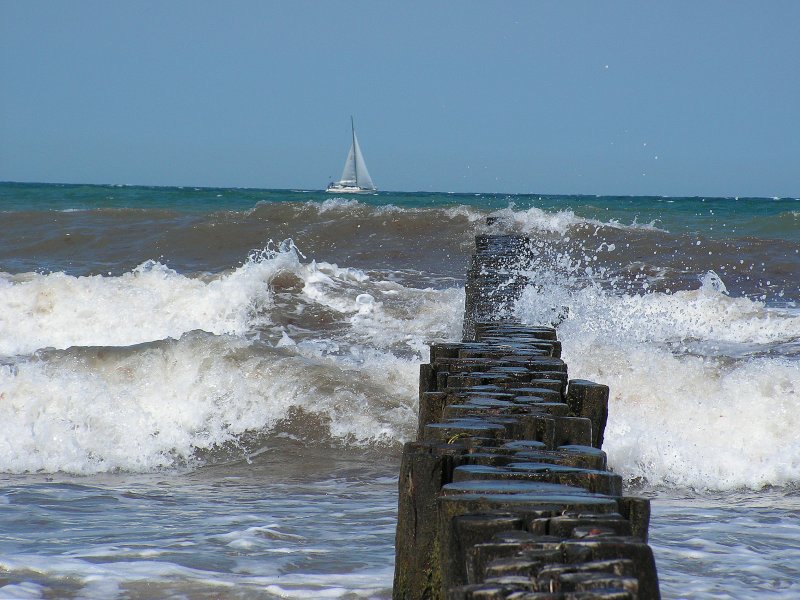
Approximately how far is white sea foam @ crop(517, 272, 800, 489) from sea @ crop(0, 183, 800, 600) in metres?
0.02

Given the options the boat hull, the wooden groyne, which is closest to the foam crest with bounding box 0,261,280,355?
the wooden groyne

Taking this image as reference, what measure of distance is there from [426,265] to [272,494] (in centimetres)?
982

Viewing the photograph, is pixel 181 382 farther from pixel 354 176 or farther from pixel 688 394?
pixel 354 176

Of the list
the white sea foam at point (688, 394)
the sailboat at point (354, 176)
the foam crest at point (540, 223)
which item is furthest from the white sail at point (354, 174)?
the white sea foam at point (688, 394)

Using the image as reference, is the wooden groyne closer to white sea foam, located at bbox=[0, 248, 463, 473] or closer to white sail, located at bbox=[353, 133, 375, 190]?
white sea foam, located at bbox=[0, 248, 463, 473]

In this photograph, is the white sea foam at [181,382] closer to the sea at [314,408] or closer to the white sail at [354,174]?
the sea at [314,408]

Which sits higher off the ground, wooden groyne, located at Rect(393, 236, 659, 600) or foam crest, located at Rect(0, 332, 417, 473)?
wooden groyne, located at Rect(393, 236, 659, 600)

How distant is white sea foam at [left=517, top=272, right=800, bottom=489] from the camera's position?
584 cm

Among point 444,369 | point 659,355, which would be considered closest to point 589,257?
point 659,355

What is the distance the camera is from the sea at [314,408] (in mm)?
3721

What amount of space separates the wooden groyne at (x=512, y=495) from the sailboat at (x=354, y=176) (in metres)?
47.2

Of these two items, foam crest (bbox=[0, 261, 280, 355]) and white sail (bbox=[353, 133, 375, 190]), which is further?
white sail (bbox=[353, 133, 375, 190])

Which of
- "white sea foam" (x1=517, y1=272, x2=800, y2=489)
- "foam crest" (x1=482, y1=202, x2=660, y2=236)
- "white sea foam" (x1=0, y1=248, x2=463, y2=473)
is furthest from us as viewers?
"foam crest" (x1=482, y1=202, x2=660, y2=236)

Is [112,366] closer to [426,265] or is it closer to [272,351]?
[272,351]
